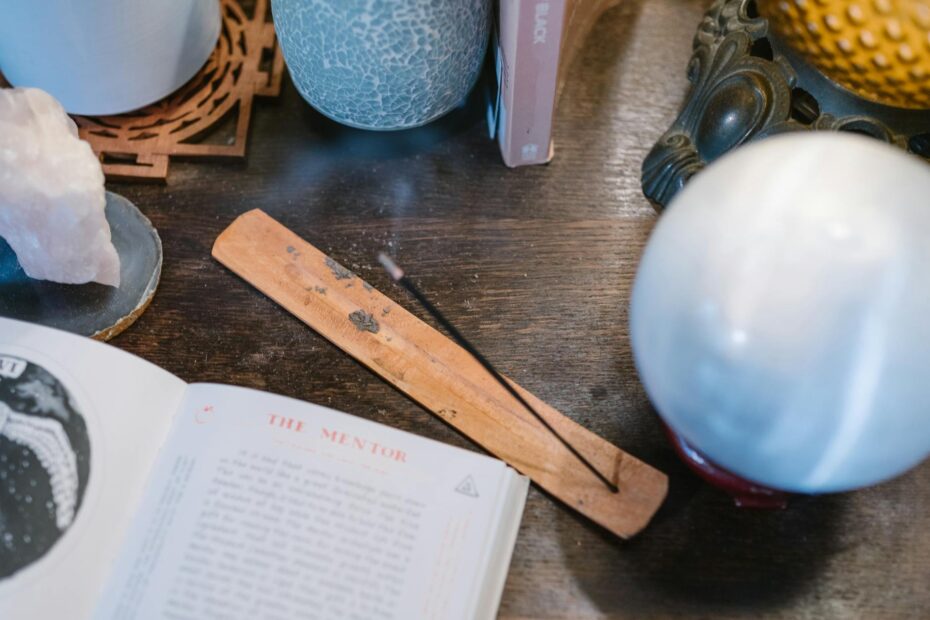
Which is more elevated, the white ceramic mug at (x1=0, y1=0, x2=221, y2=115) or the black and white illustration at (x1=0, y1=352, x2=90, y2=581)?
the white ceramic mug at (x1=0, y1=0, x2=221, y2=115)

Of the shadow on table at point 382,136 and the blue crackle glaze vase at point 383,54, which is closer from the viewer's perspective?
the blue crackle glaze vase at point 383,54

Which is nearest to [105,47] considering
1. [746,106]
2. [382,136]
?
[382,136]

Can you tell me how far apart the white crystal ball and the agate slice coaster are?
33 centimetres

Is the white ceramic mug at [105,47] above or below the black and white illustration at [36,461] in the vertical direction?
above

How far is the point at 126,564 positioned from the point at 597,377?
28 centimetres

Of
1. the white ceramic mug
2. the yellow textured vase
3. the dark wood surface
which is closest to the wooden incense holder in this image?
the dark wood surface

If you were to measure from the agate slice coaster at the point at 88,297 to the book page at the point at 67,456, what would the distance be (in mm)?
34

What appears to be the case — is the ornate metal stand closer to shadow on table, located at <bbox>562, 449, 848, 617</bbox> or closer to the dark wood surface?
the dark wood surface

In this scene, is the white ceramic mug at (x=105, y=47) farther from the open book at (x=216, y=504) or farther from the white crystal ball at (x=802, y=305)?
the white crystal ball at (x=802, y=305)

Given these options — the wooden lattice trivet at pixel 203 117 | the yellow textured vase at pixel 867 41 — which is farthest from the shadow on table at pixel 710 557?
the wooden lattice trivet at pixel 203 117

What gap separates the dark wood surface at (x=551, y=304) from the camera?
50 cm

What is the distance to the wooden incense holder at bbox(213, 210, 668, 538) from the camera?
513 mm

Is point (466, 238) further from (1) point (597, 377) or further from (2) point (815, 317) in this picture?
(2) point (815, 317)

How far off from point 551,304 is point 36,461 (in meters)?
0.31
